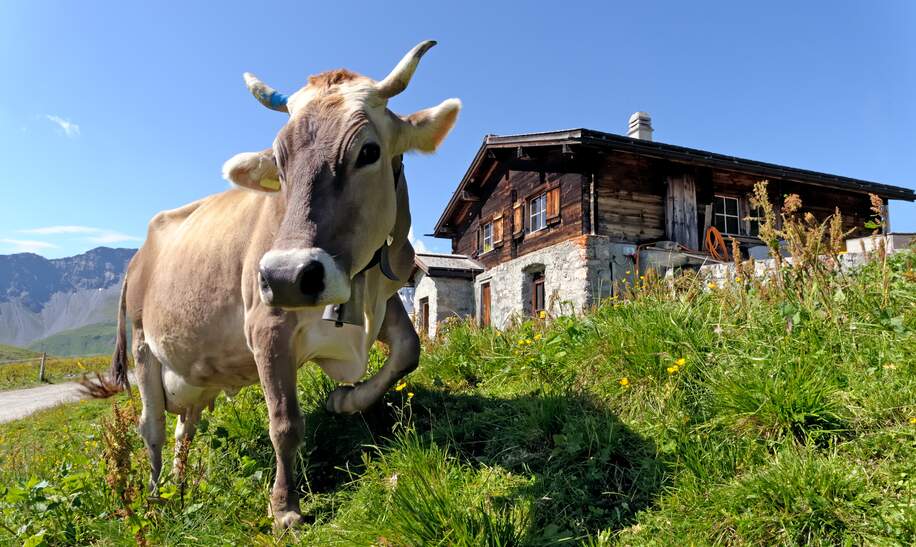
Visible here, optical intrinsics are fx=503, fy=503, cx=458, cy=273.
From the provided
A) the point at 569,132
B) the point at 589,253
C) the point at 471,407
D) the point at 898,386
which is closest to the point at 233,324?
the point at 471,407

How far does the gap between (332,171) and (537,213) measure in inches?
537

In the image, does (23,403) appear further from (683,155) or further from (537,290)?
(683,155)

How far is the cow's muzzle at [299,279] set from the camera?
169 cm

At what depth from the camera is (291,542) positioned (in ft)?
6.94

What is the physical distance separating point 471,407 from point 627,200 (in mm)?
10535

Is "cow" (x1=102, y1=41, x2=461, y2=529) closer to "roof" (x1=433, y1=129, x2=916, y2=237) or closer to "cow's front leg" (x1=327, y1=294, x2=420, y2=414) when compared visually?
"cow's front leg" (x1=327, y1=294, x2=420, y2=414)

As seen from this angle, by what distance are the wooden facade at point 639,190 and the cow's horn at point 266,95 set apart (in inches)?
413

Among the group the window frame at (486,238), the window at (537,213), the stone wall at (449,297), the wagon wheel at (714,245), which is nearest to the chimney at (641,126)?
the window at (537,213)

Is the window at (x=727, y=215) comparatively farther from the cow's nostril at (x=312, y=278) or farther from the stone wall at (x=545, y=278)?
the cow's nostril at (x=312, y=278)

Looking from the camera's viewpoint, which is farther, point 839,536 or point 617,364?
point 617,364

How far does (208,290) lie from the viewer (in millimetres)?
3105

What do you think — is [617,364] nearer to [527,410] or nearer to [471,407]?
[527,410]

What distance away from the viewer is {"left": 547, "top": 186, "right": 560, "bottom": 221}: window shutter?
13695 mm

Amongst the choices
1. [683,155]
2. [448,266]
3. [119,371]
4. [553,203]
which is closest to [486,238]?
[448,266]
